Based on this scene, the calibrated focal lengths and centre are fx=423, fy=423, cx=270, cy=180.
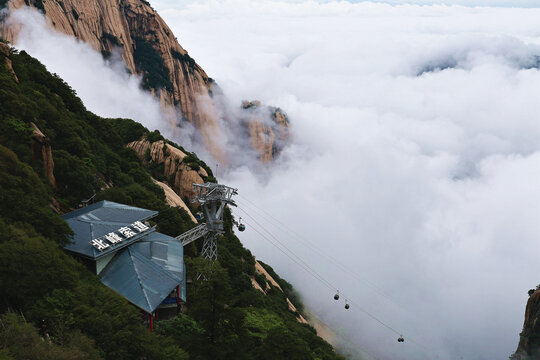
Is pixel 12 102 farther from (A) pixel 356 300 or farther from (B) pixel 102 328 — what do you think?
(A) pixel 356 300

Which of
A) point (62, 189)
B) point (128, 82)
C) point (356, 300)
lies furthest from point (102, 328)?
point (356, 300)

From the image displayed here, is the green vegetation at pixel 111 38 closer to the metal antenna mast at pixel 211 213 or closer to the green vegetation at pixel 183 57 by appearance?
the green vegetation at pixel 183 57

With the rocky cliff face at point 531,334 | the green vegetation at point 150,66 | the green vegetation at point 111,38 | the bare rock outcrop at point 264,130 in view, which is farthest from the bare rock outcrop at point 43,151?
the bare rock outcrop at point 264,130

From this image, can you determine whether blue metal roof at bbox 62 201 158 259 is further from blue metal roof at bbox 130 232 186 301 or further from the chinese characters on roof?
blue metal roof at bbox 130 232 186 301

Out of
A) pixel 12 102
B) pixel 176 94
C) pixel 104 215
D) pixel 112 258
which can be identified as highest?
pixel 176 94

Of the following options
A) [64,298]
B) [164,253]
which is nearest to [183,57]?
[164,253]

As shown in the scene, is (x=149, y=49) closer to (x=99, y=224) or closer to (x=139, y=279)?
(x=99, y=224)

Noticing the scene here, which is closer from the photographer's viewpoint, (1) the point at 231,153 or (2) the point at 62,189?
(2) the point at 62,189
